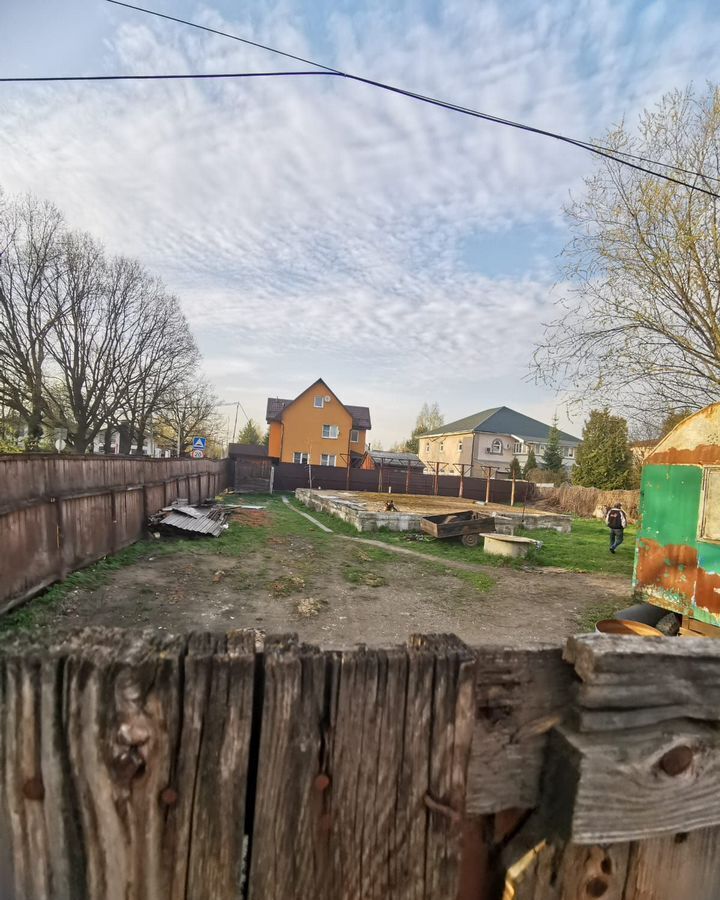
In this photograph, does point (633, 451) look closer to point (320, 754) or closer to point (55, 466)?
point (55, 466)

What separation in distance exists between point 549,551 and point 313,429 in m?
31.6

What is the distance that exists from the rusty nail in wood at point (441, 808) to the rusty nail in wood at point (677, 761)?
0.44 meters

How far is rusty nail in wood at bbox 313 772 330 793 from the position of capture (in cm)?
86

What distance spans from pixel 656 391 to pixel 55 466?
14.8 meters

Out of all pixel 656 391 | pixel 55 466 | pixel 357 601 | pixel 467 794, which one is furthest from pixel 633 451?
pixel 467 794

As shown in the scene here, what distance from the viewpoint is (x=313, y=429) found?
1781 inches

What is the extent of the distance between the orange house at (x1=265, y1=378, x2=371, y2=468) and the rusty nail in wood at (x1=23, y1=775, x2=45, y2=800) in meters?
43.3

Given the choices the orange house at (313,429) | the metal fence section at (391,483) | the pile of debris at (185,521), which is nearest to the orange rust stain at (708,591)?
the pile of debris at (185,521)

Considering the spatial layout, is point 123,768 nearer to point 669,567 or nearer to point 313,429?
point 669,567

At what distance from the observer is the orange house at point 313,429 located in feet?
147

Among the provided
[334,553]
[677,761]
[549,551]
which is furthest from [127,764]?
[549,551]

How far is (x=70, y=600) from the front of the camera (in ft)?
26.2

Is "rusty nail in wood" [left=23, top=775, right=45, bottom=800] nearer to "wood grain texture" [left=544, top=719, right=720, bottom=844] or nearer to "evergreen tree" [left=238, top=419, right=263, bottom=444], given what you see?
"wood grain texture" [left=544, top=719, right=720, bottom=844]

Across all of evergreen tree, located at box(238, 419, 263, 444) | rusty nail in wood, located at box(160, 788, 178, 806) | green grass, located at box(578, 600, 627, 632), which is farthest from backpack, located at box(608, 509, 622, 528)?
evergreen tree, located at box(238, 419, 263, 444)
